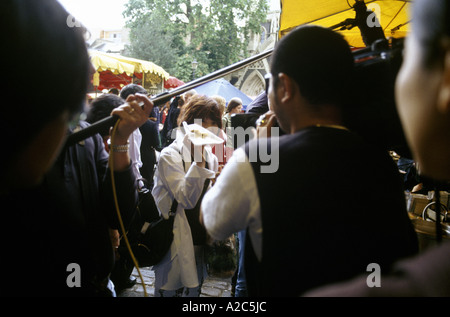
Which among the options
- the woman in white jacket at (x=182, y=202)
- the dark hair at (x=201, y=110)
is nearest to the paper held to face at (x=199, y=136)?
the woman in white jacket at (x=182, y=202)

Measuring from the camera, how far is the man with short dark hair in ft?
3.02

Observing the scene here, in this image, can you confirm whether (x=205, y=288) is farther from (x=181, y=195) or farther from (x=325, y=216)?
(x=325, y=216)

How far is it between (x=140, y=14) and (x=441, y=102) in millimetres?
31303

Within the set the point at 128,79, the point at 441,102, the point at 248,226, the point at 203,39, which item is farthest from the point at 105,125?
the point at 203,39

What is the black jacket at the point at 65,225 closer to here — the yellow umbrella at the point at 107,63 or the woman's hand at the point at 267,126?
the woman's hand at the point at 267,126

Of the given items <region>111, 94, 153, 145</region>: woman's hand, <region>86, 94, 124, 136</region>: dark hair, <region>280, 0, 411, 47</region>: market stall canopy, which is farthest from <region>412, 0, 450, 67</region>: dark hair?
<region>280, 0, 411, 47</region>: market stall canopy

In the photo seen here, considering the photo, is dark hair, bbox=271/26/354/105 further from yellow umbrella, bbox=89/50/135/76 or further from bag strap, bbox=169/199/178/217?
yellow umbrella, bbox=89/50/135/76

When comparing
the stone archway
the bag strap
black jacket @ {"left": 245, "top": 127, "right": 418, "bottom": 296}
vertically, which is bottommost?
the bag strap

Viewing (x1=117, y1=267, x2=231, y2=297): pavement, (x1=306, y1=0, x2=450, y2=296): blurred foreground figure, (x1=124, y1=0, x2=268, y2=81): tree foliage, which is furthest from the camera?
(x1=124, y1=0, x2=268, y2=81): tree foliage

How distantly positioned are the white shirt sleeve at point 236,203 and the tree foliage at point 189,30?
25308mm

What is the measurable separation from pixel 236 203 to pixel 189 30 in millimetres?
28132

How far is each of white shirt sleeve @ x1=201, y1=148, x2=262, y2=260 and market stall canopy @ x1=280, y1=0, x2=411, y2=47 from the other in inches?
119

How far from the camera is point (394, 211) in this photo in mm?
983

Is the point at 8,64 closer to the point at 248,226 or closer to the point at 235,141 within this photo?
the point at 248,226
